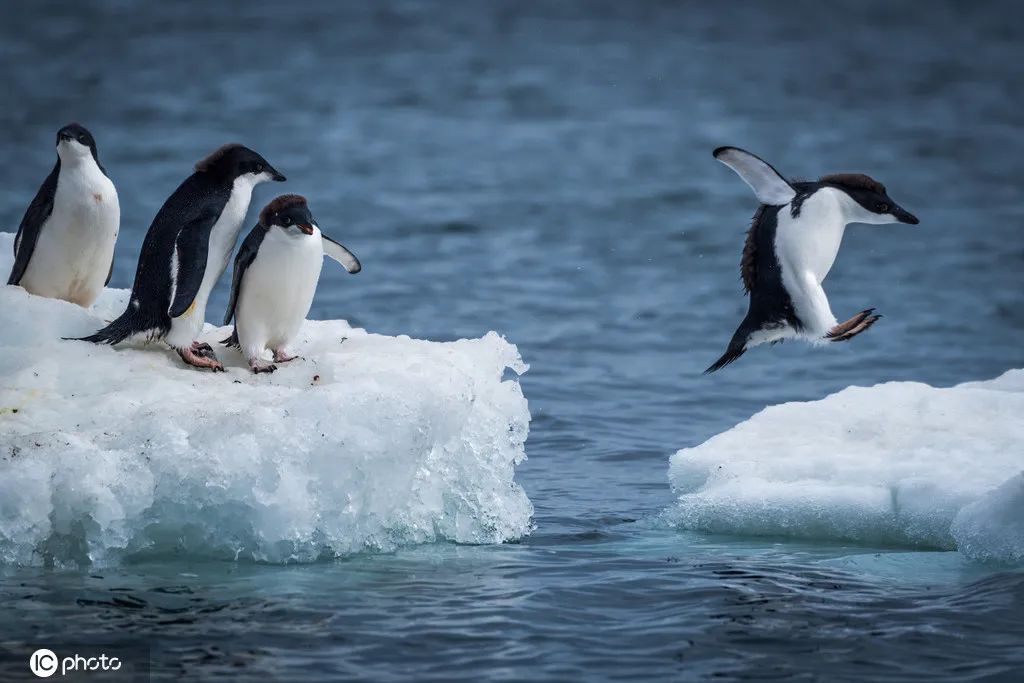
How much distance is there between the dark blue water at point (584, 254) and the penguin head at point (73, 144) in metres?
1.71

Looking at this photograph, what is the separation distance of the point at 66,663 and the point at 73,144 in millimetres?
2277

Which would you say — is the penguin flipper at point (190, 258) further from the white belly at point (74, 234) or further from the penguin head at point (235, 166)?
the white belly at point (74, 234)

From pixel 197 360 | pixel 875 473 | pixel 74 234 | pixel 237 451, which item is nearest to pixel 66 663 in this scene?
pixel 237 451

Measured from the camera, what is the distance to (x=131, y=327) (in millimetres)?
5586

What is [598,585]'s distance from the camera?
5.18 m

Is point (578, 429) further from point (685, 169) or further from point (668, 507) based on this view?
point (685, 169)

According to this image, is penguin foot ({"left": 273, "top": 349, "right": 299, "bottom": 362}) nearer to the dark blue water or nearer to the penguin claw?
the penguin claw

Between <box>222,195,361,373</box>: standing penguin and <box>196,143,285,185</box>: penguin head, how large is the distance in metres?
0.18

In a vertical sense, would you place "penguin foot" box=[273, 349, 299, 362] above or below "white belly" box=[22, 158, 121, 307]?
below

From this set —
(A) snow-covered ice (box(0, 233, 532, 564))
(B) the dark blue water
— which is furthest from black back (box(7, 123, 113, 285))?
(B) the dark blue water

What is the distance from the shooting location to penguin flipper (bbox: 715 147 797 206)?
6176 mm

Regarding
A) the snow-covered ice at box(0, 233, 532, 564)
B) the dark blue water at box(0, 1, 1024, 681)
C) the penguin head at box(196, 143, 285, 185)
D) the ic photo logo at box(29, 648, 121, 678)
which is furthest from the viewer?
the penguin head at box(196, 143, 285, 185)

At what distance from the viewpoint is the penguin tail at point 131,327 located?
556 cm

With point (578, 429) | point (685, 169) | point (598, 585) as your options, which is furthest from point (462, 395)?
point (685, 169)
